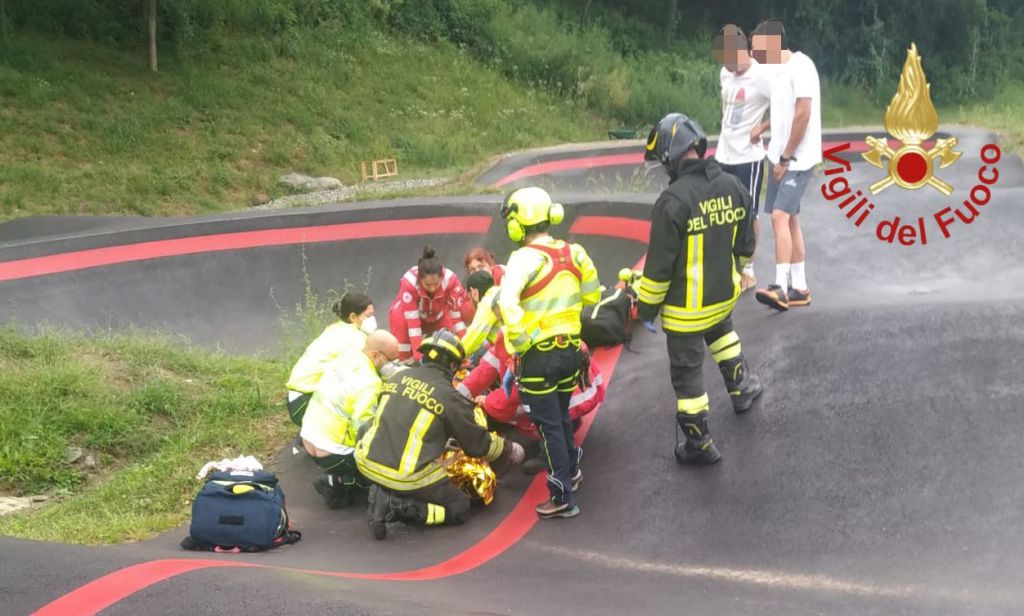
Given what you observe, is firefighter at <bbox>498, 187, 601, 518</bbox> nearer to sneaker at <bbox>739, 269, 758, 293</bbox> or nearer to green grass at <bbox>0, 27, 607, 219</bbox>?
sneaker at <bbox>739, 269, 758, 293</bbox>

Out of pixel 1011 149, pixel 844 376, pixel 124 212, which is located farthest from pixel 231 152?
pixel 844 376

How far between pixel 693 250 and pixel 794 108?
2015mm

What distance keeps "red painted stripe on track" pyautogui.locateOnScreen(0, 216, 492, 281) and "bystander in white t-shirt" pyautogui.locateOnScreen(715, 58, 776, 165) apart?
6.38 meters

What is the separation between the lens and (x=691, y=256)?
18.1ft

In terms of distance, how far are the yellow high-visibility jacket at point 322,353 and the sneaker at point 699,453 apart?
2440mm

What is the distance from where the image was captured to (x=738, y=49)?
710 cm

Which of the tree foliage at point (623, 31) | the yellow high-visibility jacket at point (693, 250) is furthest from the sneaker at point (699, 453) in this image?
the tree foliage at point (623, 31)

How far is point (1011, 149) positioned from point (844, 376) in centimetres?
1148

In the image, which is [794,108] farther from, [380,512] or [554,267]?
[380,512]

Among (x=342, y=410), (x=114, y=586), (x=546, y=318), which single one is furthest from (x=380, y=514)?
(x=114, y=586)

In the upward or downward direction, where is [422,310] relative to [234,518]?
upward

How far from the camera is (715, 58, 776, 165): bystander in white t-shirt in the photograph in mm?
7262

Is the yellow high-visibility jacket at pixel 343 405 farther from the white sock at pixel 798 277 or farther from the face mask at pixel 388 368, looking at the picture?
the white sock at pixel 798 277

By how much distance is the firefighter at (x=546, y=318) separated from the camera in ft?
18.3
